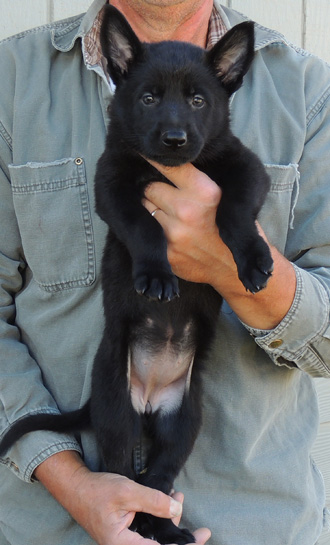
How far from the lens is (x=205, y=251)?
1891 mm

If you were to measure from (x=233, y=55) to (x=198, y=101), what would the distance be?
0.18 meters

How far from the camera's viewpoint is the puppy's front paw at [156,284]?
5.42ft

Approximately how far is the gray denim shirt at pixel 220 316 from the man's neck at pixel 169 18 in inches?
6.5

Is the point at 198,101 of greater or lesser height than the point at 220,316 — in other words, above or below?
above

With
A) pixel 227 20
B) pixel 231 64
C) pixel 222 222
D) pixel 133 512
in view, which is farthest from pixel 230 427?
pixel 227 20

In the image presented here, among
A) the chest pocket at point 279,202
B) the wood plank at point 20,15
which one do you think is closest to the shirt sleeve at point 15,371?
the wood plank at point 20,15

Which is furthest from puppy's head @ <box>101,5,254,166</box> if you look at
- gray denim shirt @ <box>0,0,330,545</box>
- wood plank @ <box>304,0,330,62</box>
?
wood plank @ <box>304,0,330,62</box>

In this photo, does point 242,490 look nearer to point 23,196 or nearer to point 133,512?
point 133,512

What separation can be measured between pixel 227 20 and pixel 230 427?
Answer: 1309mm

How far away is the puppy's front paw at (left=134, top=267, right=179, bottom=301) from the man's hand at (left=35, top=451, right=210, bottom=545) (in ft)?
1.66

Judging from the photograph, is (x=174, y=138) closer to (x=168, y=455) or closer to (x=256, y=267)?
(x=256, y=267)

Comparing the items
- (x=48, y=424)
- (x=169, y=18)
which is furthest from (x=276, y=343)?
(x=169, y=18)

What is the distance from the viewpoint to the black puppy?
1.83 meters

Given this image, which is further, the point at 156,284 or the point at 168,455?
the point at 168,455
